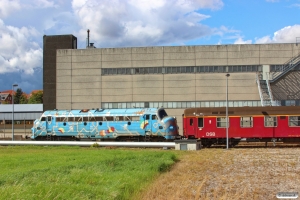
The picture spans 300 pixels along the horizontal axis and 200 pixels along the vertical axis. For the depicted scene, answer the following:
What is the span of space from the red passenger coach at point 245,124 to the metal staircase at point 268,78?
45.8ft

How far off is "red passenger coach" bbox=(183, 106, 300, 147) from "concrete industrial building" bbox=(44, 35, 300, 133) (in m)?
15.4

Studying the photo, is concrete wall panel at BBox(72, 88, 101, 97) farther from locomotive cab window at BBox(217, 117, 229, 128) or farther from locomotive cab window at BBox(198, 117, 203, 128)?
locomotive cab window at BBox(217, 117, 229, 128)

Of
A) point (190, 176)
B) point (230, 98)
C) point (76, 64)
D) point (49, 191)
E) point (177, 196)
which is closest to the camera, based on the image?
point (49, 191)

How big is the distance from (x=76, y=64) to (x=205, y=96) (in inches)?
729

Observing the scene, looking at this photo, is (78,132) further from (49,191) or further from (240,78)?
(49,191)

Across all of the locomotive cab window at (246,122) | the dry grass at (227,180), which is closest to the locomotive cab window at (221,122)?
the locomotive cab window at (246,122)

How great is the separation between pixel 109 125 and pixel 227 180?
24046 millimetres

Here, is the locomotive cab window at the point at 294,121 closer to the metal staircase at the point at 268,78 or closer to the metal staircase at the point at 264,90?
the metal staircase at the point at 264,90

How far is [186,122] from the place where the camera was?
36.4 m

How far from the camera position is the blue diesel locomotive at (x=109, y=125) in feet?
123

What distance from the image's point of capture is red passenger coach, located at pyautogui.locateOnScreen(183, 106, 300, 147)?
110ft

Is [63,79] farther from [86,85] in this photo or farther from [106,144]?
[106,144]

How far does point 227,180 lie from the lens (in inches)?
631

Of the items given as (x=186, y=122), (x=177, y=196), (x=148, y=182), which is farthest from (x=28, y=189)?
(x=186, y=122)
